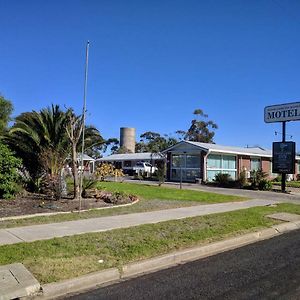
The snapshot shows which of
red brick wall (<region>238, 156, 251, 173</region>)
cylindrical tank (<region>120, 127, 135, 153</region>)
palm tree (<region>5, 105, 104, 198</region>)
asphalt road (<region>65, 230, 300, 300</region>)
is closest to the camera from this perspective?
asphalt road (<region>65, 230, 300, 300</region>)

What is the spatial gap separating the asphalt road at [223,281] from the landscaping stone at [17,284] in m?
0.63

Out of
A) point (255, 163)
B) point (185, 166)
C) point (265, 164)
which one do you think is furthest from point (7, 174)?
point (265, 164)

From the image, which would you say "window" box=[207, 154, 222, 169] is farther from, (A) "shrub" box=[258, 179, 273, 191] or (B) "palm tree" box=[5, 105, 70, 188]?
(B) "palm tree" box=[5, 105, 70, 188]

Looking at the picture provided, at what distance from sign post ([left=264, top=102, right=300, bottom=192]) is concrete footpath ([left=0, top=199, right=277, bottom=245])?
50.7 feet

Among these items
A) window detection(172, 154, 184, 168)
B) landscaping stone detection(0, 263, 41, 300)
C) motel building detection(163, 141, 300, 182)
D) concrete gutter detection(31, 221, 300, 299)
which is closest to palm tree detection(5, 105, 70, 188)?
concrete gutter detection(31, 221, 300, 299)

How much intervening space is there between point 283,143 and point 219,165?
26.3ft

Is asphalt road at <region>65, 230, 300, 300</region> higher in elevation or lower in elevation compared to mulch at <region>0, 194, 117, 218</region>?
lower

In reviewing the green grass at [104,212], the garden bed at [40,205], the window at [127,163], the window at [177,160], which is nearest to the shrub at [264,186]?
the window at [177,160]

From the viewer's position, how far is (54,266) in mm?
6598

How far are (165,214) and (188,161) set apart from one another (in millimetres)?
23606

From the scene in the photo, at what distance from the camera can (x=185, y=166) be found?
36.5m

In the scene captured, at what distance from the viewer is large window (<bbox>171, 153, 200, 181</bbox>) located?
3541cm

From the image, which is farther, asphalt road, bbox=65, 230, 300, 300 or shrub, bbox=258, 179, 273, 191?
shrub, bbox=258, 179, 273, 191

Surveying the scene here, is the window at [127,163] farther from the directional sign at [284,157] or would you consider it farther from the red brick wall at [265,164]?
the directional sign at [284,157]
